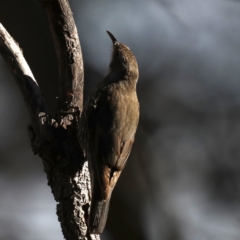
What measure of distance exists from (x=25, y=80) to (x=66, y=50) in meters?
0.32

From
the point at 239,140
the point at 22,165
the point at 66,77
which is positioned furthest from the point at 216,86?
the point at 66,77

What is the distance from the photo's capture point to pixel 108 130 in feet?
17.3

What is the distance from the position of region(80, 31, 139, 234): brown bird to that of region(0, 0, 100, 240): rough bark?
12cm

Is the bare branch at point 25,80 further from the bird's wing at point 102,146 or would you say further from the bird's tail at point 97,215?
the bird's tail at point 97,215

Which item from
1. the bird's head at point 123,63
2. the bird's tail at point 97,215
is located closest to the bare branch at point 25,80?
the bird's tail at point 97,215

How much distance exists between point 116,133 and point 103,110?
207mm

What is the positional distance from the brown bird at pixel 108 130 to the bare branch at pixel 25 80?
35 cm

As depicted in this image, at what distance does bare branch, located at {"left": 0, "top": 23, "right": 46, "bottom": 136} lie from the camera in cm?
462

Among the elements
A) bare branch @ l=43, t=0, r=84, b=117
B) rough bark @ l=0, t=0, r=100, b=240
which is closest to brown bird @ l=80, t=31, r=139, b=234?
rough bark @ l=0, t=0, r=100, b=240

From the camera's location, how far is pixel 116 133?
530cm

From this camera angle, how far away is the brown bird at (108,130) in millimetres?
4891

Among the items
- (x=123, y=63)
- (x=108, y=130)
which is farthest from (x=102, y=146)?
(x=123, y=63)

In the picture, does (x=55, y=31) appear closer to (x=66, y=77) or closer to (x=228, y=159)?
(x=66, y=77)

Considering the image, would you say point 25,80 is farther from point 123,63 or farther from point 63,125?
point 123,63
